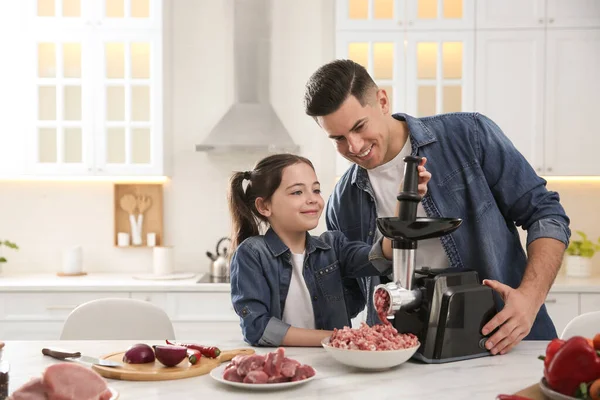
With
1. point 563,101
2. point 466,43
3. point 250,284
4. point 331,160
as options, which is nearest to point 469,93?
point 466,43

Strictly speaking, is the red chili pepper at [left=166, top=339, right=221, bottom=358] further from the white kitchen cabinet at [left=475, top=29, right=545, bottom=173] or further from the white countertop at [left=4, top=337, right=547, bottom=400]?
the white kitchen cabinet at [left=475, top=29, right=545, bottom=173]

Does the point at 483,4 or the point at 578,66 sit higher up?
the point at 483,4

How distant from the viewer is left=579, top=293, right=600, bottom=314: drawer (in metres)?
3.50

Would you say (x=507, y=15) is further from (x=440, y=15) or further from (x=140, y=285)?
(x=140, y=285)

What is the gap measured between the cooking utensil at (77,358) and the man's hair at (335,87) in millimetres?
832

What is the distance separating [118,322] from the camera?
7.22 ft

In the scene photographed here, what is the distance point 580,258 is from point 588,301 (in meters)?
0.41

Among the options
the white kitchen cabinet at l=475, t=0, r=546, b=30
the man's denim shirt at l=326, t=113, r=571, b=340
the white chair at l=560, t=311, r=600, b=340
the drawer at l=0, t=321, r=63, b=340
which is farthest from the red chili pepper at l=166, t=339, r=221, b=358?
the white kitchen cabinet at l=475, t=0, r=546, b=30

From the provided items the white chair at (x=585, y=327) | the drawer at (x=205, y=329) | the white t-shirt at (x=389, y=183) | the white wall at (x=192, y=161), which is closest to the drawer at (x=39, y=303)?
the drawer at (x=205, y=329)

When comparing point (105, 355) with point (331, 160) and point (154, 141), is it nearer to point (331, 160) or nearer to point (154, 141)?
point (154, 141)

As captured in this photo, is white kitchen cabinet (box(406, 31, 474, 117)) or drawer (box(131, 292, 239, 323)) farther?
white kitchen cabinet (box(406, 31, 474, 117))

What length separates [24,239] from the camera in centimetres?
421

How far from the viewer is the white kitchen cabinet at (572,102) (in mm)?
3711

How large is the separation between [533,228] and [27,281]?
2811 mm
